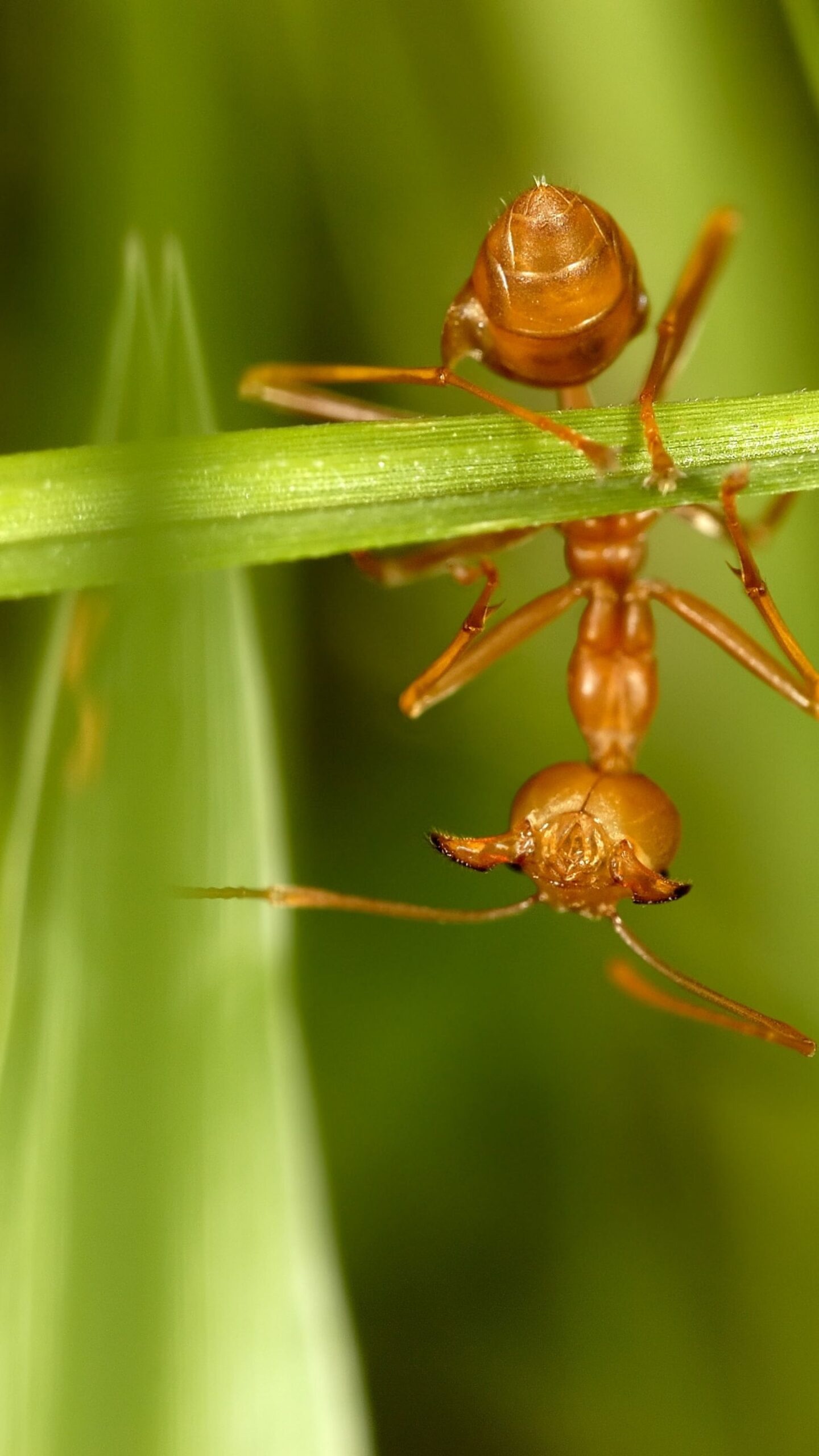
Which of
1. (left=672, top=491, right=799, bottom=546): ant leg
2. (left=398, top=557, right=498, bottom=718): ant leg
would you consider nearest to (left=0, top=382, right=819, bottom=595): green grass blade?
(left=398, top=557, right=498, bottom=718): ant leg

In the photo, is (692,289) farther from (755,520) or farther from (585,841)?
(585,841)

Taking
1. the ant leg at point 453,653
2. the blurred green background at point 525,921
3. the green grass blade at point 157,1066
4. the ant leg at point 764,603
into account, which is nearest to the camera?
the green grass blade at point 157,1066

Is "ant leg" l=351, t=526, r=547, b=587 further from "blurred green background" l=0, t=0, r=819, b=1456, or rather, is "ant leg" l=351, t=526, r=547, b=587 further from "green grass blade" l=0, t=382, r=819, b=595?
"green grass blade" l=0, t=382, r=819, b=595

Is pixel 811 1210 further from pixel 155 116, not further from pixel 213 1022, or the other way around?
pixel 155 116

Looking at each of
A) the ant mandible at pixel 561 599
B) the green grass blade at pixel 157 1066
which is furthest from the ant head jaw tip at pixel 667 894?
the green grass blade at pixel 157 1066

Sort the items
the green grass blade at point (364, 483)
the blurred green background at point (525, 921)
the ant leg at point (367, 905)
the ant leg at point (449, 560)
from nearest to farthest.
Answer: the green grass blade at point (364, 483)
the ant leg at point (367, 905)
the blurred green background at point (525, 921)
the ant leg at point (449, 560)

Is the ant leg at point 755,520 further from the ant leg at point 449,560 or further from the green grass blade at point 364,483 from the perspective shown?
the green grass blade at point 364,483

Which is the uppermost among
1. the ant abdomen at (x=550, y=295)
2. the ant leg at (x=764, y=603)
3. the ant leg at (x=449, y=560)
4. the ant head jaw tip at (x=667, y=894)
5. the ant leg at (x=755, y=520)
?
the ant abdomen at (x=550, y=295)
